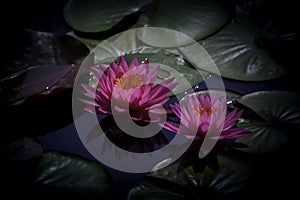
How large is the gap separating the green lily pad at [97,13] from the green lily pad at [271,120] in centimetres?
69

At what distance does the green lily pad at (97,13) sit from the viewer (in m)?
1.55

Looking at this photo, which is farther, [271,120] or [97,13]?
[97,13]

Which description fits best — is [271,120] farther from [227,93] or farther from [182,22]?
[182,22]

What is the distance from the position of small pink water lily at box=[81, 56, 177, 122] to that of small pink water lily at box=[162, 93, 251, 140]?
0.25ft

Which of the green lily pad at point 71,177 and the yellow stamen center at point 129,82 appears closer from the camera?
the green lily pad at point 71,177

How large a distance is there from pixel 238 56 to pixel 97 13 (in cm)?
67

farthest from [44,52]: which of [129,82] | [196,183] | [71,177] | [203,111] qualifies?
[196,183]

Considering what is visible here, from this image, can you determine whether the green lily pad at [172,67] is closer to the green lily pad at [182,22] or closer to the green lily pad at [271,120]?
the green lily pad at [182,22]

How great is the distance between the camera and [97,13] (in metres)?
1.60

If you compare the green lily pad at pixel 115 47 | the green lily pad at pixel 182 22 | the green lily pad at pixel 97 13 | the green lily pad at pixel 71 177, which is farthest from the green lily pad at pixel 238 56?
the green lily pad at pixel 71 177

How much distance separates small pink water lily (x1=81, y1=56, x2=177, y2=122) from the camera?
1118 mm

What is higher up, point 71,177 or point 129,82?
point 129,82

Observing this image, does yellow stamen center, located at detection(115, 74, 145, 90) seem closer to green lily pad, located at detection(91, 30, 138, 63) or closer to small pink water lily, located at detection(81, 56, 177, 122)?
small pink water lily, located at detection(81, 56, 177, 122)

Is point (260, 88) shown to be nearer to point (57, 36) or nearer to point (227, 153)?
A: point (227, 153)
